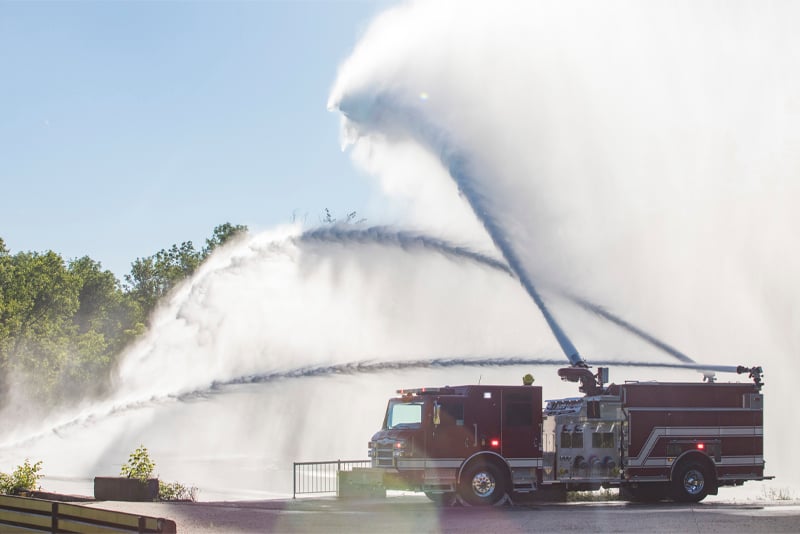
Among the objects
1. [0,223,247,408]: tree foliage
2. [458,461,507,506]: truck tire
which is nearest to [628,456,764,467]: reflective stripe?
[458,461,507,506]: truck tire

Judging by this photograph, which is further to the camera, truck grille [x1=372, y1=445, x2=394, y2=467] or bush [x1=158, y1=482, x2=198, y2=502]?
truck grille [x1=372, y1=445, x2=394, y2=467]

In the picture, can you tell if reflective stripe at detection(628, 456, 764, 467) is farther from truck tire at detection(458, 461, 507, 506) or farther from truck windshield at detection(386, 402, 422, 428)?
truck windshield at detection(386, 402, 422, 428)

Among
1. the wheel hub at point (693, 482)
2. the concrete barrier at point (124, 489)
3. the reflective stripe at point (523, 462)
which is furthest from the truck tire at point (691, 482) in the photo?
the concrete barrier at point (124, 489)

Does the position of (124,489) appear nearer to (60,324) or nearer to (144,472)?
(144,472)

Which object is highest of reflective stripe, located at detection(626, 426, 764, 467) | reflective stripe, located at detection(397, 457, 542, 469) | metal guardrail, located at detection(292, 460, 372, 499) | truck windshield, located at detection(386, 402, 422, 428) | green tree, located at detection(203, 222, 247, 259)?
green tree, located at detection(203, 222, 247, 259)

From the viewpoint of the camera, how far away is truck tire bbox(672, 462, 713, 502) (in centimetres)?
2575

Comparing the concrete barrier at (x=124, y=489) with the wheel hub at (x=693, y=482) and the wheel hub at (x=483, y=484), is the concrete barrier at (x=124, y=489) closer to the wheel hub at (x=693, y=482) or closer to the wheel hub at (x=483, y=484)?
the wheel hub at (x=483, y=484)

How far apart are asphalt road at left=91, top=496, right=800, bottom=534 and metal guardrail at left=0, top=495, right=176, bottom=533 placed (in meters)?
3.12

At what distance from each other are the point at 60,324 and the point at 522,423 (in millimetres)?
63616

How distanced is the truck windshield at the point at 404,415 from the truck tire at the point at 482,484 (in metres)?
1.90

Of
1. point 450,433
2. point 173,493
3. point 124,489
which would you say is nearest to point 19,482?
point 124,489

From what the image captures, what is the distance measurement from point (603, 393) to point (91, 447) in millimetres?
20526

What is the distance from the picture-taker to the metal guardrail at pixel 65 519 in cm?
1325

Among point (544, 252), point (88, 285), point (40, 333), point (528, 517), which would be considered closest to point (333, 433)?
point (544, 252)
